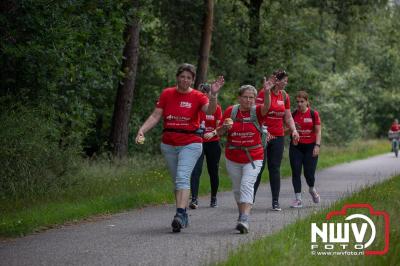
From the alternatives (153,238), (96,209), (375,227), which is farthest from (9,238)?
(375,227)

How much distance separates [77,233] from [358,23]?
802 inches

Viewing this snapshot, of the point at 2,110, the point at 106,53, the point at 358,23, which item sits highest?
the point at 358,23

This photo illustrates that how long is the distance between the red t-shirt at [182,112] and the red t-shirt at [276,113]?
2.72m

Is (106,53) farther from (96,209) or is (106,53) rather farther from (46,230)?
(46,230)

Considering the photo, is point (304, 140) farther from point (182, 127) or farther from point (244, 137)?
point (182, 127)

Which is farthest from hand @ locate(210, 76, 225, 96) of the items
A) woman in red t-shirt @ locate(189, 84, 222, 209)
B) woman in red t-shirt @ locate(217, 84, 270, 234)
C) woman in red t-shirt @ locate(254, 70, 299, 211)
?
woman in red t-shirt @ locate(189, 84, 222, 209)

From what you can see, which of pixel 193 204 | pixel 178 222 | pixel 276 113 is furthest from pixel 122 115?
pixel 178 222

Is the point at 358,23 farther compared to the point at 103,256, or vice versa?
the point at 358,23

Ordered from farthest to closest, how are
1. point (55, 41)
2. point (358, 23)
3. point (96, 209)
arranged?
1. point (358, 23)
2. point (55, 41)
3. point (96, 209)

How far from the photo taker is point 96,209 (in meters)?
12.6

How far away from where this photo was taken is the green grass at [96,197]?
11117 mm

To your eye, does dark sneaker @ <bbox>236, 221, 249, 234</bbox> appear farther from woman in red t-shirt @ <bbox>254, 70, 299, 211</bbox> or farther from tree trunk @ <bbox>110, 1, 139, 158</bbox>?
tree trunk @ <bbox>110, 1, 139, 158</bbox>

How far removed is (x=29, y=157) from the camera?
1394 centimetres

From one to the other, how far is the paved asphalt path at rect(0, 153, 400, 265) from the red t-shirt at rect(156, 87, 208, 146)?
116cm
